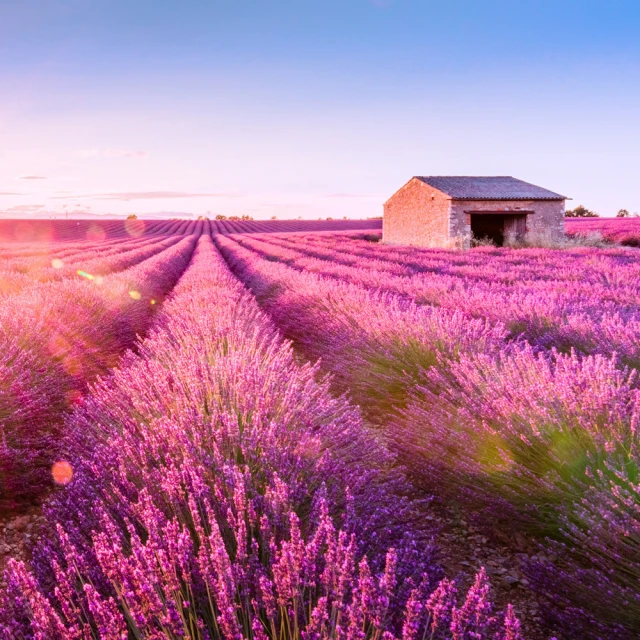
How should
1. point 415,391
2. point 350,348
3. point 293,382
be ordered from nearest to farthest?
point 293,382 → point 415,391 → point 350,348

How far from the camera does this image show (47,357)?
3.80m

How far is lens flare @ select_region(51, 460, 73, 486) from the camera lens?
2775mm

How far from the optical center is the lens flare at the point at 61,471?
2775 mm

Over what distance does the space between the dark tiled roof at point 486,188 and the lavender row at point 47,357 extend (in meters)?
16.0

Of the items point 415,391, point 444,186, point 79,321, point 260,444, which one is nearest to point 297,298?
point 79,321

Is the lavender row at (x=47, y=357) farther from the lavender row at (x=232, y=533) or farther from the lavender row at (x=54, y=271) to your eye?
the lavender row at (x=54, y=271)

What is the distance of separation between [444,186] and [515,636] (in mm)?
21494

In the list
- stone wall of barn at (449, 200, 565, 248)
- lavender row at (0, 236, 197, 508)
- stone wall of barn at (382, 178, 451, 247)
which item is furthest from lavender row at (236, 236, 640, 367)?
stone wall of barn at (382, 178, 451, 247)

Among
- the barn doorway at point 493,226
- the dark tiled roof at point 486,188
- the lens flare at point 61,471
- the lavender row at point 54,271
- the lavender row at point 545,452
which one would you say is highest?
the dark tiled roof at point 486,188

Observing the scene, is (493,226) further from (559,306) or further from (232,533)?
(232,533)

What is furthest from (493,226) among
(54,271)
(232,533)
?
(232,533)

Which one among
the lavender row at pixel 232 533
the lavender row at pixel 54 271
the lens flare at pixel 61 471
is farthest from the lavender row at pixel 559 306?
the lavender row at pixel 54 271

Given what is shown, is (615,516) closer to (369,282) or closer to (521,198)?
(369,282)

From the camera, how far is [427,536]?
1847mm
